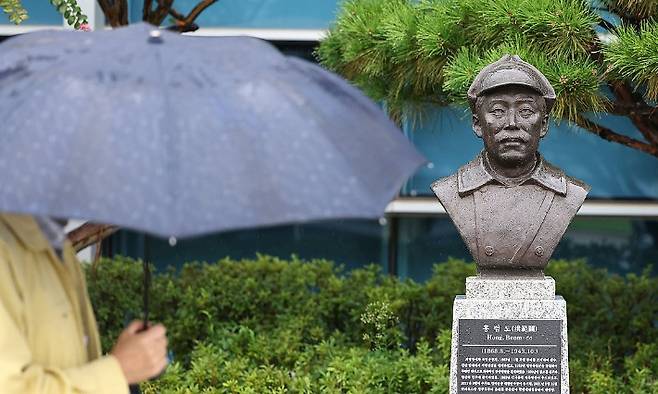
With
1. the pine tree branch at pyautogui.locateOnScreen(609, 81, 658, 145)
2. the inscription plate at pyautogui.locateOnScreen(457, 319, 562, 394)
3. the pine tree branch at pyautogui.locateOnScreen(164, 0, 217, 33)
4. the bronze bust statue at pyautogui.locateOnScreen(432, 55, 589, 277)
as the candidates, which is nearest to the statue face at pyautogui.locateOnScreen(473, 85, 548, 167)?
the bronze bust statue at pyautogui.locateOnScreen(432, 55, 589, 277)

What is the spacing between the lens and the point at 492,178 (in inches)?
189

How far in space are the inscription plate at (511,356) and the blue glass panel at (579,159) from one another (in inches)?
114

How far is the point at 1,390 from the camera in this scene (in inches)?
78.5

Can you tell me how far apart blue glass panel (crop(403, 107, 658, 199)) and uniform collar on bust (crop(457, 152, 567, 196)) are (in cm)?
256

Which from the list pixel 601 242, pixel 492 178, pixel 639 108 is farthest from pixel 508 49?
pixel 601 242

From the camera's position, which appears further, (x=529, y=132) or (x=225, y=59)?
(x=529, y=132)

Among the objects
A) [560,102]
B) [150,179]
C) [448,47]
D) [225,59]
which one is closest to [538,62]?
[560,102]

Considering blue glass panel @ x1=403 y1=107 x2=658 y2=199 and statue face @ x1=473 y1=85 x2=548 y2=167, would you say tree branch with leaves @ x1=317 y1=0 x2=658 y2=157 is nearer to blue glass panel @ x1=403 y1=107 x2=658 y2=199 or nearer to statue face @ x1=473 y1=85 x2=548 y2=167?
statue face @ x1=473 y1=85 x2=548 y2=167

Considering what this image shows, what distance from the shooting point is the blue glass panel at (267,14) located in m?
7.64

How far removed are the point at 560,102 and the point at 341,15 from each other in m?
1.66

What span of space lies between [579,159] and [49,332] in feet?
19.4

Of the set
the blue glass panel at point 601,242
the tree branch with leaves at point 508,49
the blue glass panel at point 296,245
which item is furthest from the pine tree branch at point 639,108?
the blue glass panel at point 296,245

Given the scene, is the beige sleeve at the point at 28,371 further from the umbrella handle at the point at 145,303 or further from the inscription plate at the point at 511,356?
the inscription plate at the point at 511,356

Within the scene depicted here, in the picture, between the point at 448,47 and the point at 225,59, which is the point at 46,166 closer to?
the point at 225,59
